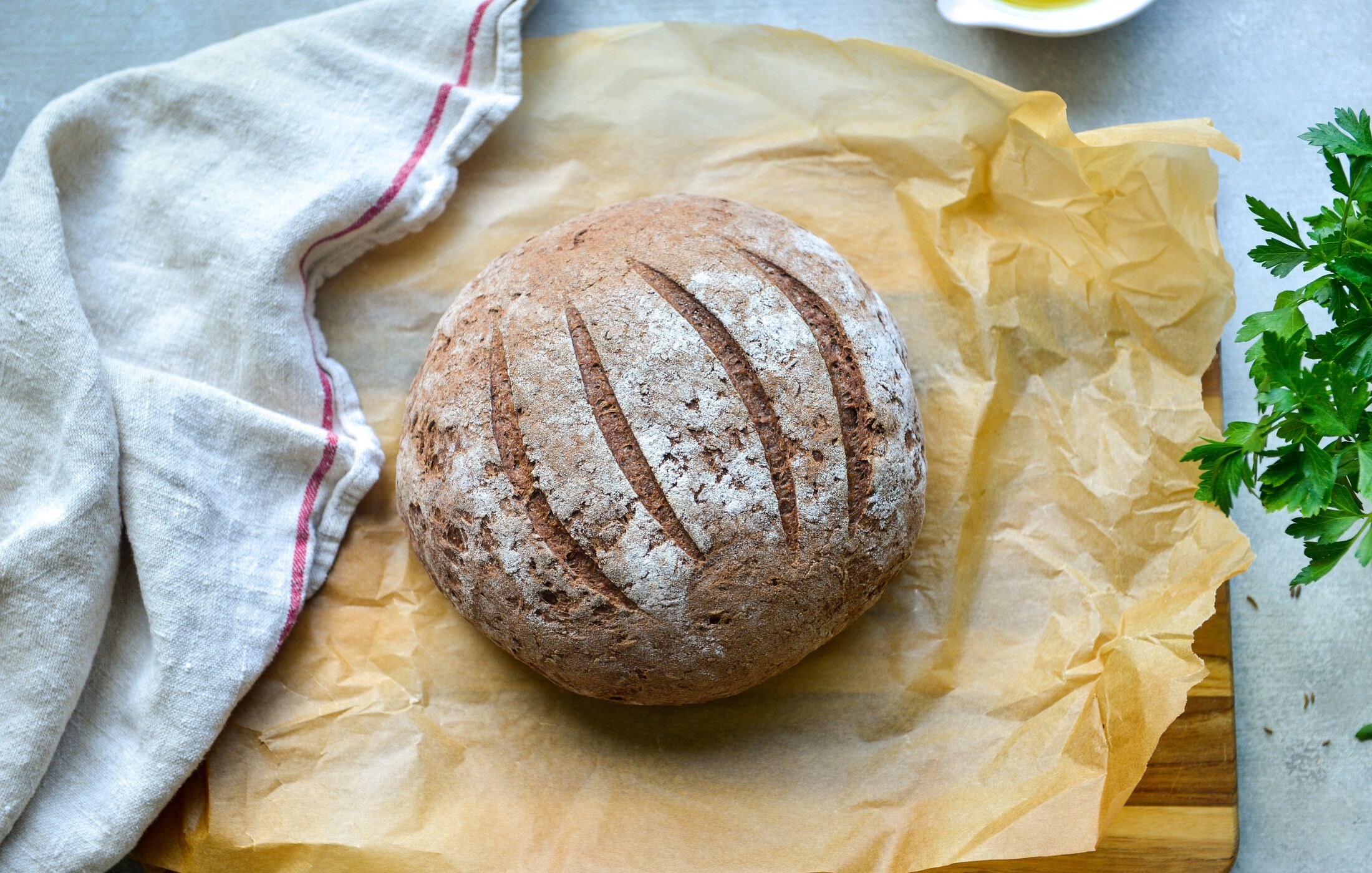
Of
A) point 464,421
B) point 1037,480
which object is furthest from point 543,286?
point 1037,480

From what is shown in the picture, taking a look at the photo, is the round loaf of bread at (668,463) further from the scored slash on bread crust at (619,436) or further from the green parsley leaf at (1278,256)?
the green parsley leaf at (1278,256)

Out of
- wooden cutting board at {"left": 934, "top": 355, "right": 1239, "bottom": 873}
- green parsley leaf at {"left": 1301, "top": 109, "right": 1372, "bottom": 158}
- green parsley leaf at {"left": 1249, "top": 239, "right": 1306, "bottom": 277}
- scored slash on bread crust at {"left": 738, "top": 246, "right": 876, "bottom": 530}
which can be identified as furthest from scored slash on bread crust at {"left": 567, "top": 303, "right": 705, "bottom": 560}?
green parsley leaf at {"left": 1301, "top": 109, "right": 1372, "bottom": 158}

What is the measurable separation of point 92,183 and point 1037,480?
186 cm

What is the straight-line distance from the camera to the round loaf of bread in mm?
1508

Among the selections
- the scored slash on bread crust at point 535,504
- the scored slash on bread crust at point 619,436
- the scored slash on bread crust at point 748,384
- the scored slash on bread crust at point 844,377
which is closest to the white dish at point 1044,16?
the scored slash on bread crust at point 844,377

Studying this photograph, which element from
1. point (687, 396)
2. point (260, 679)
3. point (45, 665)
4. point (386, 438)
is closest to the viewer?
point (687, 396)

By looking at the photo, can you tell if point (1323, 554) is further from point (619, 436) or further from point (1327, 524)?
point (619, 436)

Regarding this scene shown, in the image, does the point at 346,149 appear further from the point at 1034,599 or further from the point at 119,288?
the point at 1034,599

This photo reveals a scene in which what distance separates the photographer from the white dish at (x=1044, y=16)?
1869 millimetres

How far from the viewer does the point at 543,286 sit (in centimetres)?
162

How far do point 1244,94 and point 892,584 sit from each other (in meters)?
1.25

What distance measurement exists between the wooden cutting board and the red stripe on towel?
1269 mm

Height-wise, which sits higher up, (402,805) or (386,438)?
(386,438)

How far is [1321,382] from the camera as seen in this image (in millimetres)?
1328
